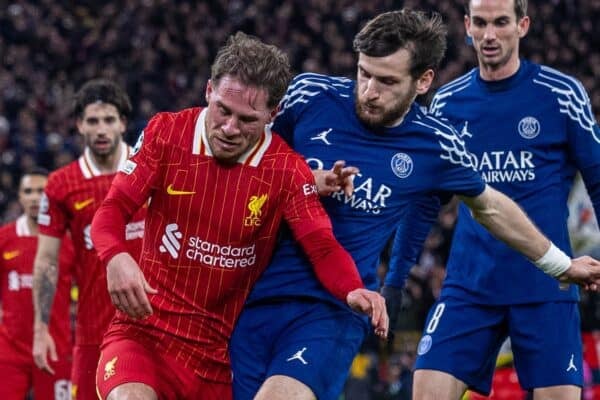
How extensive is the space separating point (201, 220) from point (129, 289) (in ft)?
2.06

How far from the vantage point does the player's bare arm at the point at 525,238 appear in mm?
5719

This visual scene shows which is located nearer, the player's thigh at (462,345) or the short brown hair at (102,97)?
the player's thigh at (462,345)

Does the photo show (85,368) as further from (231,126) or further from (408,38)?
(408,38)

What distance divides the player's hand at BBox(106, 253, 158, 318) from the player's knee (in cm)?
35

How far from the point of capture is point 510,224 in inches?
226

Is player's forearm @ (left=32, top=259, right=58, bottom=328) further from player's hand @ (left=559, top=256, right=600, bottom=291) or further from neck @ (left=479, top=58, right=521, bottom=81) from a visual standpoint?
player's hand @ (left=559, top=256, right=600, bottom=291)

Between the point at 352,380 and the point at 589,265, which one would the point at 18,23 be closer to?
the point at 352,380

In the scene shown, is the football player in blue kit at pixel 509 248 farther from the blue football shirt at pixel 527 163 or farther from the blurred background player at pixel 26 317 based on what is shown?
the blurred background player at pixel 26 317

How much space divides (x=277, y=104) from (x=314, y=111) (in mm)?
325

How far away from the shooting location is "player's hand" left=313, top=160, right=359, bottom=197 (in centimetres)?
495

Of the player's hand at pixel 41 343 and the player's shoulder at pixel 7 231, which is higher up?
the player's shoulder at pixel 7 231

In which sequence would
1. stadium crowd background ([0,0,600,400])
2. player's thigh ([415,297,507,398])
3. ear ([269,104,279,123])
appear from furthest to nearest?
stadium crowd background ([0,0,600,400]) < player's thigh ([415,297,507,398]) < ear ([269,104,279,123])

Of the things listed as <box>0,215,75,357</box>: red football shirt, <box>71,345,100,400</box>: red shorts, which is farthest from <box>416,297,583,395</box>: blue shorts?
<box>0,215,75,357</box>: red football shirt

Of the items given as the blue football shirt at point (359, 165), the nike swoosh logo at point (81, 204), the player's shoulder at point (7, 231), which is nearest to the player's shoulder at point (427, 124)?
the blue football shirt at point (359, 165)
